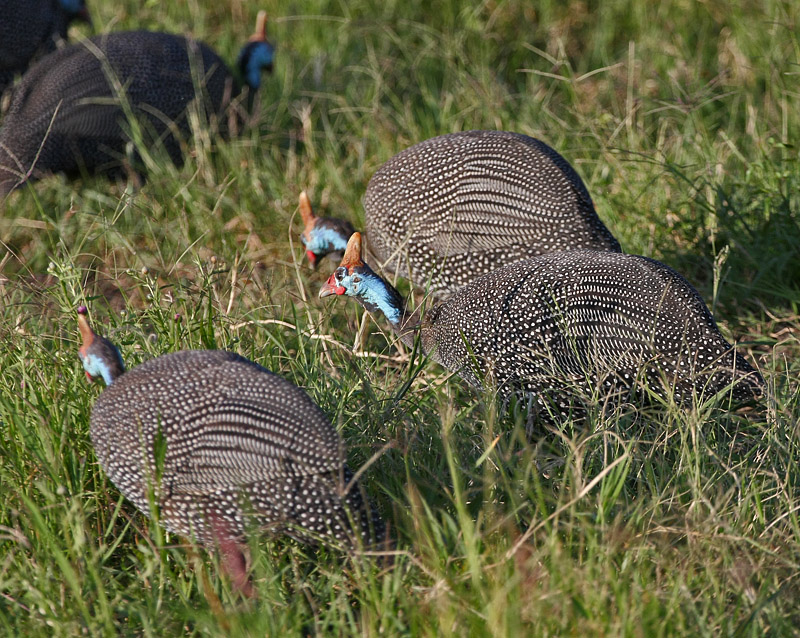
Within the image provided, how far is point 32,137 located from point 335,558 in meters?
2.79

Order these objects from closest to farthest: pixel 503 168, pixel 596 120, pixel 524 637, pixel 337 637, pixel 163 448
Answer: pixel 524 637, pixel 337 637, pixel 163 448, pixel 503 168, pixel 596 120

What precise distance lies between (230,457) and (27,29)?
3.46 metres

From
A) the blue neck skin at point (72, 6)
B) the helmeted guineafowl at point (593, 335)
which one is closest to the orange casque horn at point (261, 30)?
the blue neck skin at point (72, 6)

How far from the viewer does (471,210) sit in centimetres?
361

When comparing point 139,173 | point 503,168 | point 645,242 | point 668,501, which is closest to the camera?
point 668,501

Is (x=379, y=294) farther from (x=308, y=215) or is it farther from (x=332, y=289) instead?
(x=308, y=215)

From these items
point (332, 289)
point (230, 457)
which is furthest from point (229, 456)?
point (332, 289)

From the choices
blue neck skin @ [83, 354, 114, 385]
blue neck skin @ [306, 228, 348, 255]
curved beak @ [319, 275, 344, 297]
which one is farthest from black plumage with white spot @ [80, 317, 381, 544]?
blue neck skin @ [306, 228, 348, 255]

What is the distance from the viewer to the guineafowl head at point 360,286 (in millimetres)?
3289

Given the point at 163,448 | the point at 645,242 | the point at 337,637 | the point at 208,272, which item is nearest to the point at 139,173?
the point at 208,272

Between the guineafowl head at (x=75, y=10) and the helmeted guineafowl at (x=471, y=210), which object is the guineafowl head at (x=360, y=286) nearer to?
the helmeted guineafowl at (x=471, y=210)

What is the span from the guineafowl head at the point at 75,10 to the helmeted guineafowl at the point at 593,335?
308 centimetres

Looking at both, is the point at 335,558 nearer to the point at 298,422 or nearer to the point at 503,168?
the point at 298,422

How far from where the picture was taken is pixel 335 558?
2340mm
